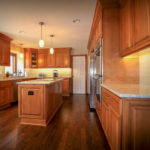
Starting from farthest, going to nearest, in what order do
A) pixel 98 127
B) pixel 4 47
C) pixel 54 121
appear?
pixel 4 47
pixel 54 121
pixel 98 127

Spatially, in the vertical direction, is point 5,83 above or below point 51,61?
below

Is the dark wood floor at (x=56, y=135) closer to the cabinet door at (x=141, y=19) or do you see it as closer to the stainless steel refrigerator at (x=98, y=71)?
the stainless steel refrigerator at (x=98, y=71)

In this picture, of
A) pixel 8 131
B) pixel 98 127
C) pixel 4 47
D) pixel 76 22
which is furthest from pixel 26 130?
pixel 4 47

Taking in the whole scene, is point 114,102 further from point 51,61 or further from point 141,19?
point 51,61

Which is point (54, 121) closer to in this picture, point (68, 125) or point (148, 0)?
point (68, 125)

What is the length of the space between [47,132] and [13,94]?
2336 mm

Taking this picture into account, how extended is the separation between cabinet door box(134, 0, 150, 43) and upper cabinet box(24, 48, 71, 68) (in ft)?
12.4

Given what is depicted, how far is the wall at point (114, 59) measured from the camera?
180cm

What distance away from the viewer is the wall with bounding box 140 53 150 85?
158 cm

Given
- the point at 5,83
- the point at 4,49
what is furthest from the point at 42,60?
the point at 5,83

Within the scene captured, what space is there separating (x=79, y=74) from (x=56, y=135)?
3.87m

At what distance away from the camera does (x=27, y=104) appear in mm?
2088

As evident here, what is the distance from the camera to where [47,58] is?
509 cm

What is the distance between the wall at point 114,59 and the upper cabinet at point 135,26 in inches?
5.1
